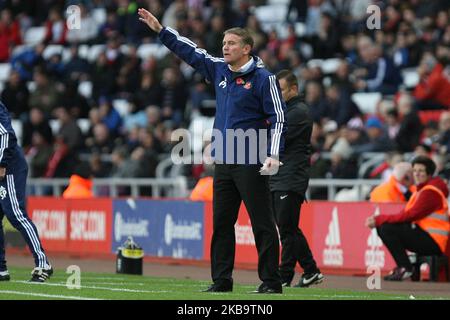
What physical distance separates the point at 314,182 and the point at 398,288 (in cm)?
510

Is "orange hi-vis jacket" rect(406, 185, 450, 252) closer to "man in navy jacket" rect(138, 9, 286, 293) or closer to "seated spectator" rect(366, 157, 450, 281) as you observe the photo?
"seated spectator" rect(366, 157, 450, 281)

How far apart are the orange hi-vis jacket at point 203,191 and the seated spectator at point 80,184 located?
9.69 feet

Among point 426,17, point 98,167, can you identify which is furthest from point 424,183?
point 98,167

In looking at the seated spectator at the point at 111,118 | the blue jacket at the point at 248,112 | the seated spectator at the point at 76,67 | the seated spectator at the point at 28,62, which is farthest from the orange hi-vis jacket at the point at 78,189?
the blue jacket at the point at 248,112

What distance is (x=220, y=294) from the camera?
1191 cm

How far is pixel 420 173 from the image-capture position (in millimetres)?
16266

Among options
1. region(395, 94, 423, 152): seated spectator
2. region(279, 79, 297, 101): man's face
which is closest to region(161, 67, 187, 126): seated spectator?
region(395, 94, 423, 152): seated spectator

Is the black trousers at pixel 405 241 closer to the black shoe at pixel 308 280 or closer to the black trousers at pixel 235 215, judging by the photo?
the black shoe at pixel 308 280

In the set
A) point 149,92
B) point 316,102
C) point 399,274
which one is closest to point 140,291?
point 399,274

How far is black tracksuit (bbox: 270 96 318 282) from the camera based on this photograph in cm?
1416

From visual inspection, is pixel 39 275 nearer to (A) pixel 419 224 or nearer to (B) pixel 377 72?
(A) pixel 419 224

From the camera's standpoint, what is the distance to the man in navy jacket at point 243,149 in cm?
1195

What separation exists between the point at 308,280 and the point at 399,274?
2.42m

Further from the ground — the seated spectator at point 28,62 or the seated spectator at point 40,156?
the seated spectator at point 28,62
